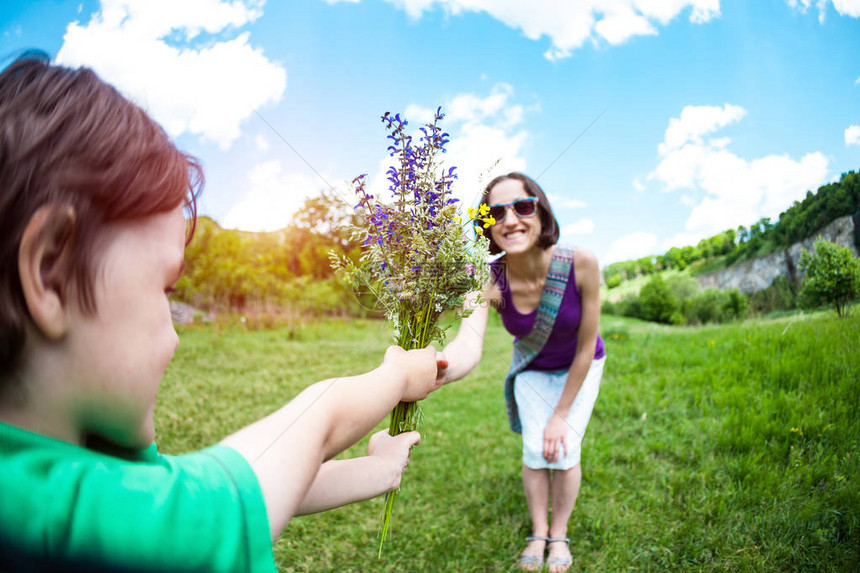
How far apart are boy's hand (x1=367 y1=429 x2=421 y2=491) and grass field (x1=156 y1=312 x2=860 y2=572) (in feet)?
1.28

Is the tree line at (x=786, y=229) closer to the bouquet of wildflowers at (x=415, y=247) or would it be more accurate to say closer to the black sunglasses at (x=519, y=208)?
the black sunglasses at (x=519, y=208)

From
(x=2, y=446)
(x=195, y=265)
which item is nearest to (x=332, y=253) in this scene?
(x=2, y=446)

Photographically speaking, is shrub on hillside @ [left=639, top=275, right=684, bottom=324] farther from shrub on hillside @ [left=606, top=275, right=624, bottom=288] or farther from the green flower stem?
the green flower stem

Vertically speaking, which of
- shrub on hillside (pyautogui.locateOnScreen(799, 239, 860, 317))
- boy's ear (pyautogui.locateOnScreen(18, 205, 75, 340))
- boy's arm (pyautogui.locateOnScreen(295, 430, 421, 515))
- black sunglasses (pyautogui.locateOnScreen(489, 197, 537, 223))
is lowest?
boy's arm (pyautogui.locateOnScreen(295, 430, 421, 515))

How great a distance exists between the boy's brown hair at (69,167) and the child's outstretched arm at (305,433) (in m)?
0.41

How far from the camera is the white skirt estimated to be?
133 inches

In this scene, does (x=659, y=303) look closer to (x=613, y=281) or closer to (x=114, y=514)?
(x=613, y=281)

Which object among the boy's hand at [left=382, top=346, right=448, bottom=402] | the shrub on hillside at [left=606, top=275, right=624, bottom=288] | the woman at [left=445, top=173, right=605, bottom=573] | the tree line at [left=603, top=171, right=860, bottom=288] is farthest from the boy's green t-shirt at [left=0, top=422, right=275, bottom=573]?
the shrub on hillside at [left=606, top=275, right=624, bottom=288]

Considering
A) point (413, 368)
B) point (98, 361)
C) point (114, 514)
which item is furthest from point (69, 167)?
point (413, 368)

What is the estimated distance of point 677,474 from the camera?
382 centimetres

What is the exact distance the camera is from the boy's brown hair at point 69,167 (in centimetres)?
80

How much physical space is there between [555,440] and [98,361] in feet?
9.81

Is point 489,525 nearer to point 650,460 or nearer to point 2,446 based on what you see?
point 650,460

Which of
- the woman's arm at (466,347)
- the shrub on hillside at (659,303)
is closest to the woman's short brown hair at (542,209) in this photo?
the woman's arm at (466,347)
